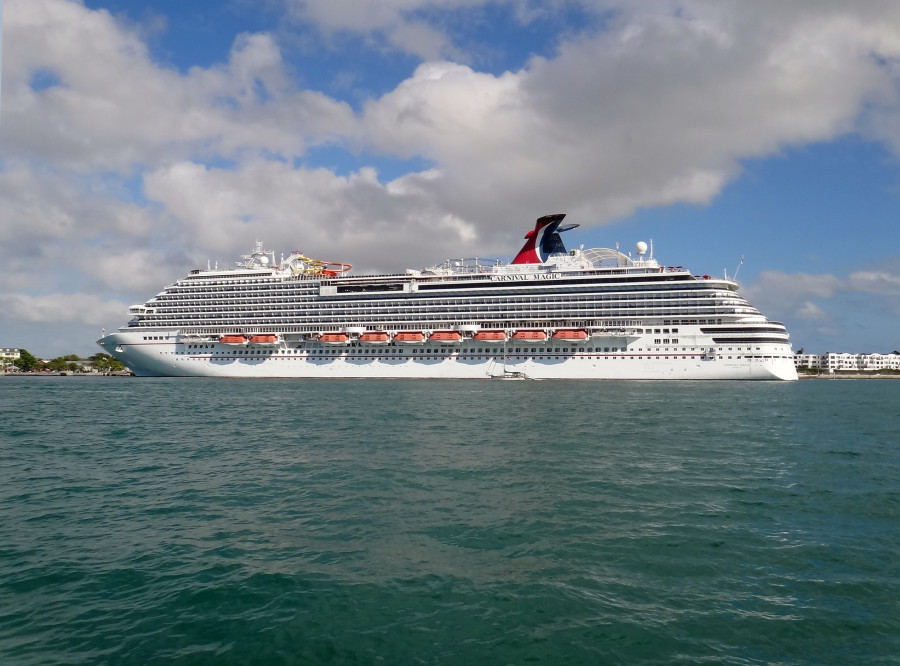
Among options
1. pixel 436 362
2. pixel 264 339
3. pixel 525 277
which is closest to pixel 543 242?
pixel 525 277

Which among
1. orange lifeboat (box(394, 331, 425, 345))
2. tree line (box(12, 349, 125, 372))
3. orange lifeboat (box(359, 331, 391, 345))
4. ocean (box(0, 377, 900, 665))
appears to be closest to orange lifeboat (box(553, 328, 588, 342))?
orange lifeboat (box(394, 331, 425, 345))

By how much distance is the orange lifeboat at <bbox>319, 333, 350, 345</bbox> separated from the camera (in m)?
85.4

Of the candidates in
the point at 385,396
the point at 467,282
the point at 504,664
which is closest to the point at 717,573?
the point at 504,664

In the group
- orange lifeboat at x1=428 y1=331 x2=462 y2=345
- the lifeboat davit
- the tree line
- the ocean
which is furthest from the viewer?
the tree line

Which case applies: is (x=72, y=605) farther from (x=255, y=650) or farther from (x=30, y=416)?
(x=30, y=416)

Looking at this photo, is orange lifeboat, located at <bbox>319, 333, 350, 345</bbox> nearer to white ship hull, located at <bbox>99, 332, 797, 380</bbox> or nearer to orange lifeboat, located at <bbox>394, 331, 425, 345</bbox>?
white ship hull, located at <bbox>99, 332, 797, 380</bbox>

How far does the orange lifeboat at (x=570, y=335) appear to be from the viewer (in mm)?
75375

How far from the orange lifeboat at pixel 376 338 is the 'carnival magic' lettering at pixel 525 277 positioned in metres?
18.8

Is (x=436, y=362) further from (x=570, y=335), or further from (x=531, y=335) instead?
(x=570, y=335)

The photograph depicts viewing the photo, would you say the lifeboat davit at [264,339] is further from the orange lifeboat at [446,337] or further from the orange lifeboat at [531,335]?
the orange lifeboat at [531,335]

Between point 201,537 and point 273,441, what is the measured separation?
43.2ft

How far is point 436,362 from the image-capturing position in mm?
82562

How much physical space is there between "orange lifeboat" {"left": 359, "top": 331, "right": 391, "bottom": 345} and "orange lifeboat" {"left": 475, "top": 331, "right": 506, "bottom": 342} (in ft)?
46.6

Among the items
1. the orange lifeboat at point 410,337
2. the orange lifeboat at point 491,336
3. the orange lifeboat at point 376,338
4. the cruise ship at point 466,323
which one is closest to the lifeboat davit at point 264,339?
the cruise ship at point 466,323
